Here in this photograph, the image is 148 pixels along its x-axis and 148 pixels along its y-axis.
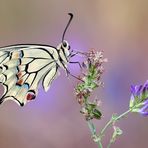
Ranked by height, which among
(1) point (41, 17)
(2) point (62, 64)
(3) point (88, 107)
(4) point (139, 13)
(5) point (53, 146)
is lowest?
(3) point (88, 107)

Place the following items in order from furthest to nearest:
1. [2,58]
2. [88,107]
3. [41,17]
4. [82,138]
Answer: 1. [41,17]
2. [82,138]
3. [2,58]
4. [88,107]

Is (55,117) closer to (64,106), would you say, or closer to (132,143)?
(64,106)

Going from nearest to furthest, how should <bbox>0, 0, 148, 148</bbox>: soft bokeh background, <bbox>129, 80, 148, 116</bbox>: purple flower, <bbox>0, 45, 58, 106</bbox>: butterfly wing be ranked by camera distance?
<bbox>129, 80, 148, 116</bbox>: purple flower, <bbox>0, 45, 58, 106</bbox>: butterfly wing, <bbox>0, 0, 148, 148</bbox>: soft bokeh background

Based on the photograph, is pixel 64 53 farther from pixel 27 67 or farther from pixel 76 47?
pixel 76 47

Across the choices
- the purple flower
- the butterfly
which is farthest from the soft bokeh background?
the purple flower

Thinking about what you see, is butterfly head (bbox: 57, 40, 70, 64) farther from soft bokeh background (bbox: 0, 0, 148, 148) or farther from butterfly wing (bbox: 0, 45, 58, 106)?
soft bokeh background (bbox: 0, 0, 148, 148)

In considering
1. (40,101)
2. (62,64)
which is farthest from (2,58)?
(40,101)
